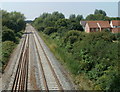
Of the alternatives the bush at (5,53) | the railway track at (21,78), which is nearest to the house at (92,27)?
the bush at (5,53)

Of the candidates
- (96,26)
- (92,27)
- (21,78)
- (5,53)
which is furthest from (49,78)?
(96,26)

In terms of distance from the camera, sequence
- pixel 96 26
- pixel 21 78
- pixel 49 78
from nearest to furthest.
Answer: pixel 21 78
pixel 49 78
pixel 96 26

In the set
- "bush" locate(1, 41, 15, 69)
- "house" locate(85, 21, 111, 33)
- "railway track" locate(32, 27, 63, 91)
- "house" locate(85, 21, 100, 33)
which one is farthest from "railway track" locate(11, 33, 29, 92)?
"house" locate(85, 21, 111, 33)

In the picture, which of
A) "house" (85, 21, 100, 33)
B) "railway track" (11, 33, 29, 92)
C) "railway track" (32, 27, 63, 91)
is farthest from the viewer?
"house" (85, 21, 100, 33)

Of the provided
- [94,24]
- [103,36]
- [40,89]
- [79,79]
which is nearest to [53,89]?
[40,89]

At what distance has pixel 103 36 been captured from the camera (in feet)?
84.2

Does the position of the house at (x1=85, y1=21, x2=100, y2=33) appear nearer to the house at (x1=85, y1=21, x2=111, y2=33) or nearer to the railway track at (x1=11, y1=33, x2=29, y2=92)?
the house at (x1=85, y1=21, x2=111, y2=33)

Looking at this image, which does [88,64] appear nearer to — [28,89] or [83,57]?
[83,57]

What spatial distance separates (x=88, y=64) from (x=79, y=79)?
2.37 m

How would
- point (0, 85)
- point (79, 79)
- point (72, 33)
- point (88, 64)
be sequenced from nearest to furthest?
point (0, 85) → point (79, 79) → point (88, 64) → point (72, 33)

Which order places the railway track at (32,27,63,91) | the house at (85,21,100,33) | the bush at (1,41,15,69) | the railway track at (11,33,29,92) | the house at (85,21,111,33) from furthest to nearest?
the house at (85,21,111,33)
the house at (85,21,100,33)
the bush at (1,41,15,69)
the railway track at (32,27,63,91)
the railway track at (11,33,29,92)

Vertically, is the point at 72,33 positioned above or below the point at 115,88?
above

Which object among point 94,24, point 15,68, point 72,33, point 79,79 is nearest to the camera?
point 79,79

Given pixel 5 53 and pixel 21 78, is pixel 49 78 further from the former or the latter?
pixel 5 53
